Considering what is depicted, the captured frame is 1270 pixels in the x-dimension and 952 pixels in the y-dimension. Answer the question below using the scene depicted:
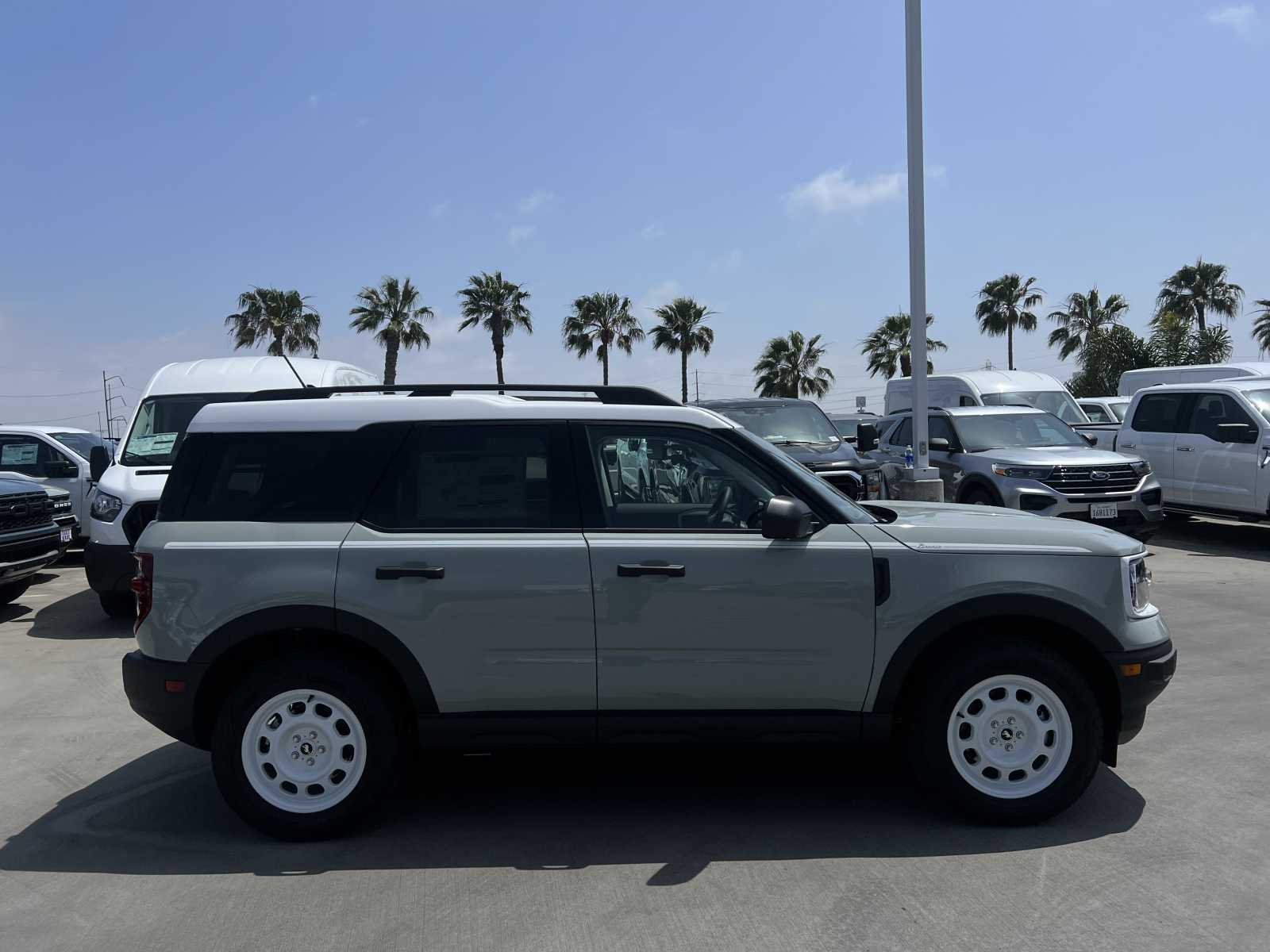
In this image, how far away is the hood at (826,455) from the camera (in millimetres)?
12523

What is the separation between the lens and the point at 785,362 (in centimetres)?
5984

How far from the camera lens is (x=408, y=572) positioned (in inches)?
172

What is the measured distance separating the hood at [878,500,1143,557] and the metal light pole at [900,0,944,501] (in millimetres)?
7764

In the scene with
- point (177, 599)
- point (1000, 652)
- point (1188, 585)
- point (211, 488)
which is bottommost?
point (1188, 585)

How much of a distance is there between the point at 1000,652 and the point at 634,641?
1.51m

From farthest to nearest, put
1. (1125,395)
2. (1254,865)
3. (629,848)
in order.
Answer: (1125,395)
(629,848)
(1254,865)

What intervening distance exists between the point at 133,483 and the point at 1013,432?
1035cm

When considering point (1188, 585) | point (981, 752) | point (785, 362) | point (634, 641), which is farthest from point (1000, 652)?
point (785, 362)

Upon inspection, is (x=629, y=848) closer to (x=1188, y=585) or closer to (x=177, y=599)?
(x=177, y=599)

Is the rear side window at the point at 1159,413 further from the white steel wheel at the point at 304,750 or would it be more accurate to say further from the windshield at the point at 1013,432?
the white steel wheel at the point at 304,750

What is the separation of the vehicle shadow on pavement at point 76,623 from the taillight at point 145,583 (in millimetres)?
5020

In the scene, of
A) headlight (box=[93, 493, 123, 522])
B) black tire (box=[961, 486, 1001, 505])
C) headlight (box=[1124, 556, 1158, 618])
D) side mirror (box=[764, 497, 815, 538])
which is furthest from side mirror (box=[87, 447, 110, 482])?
black tire (box=[961, 486, 1001, 505])

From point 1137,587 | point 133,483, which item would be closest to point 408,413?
point 1137,587

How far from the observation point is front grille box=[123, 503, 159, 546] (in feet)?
29.2
